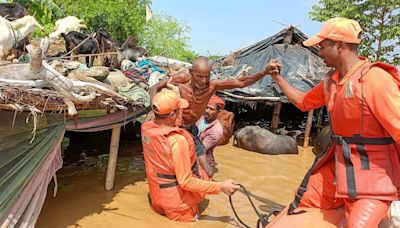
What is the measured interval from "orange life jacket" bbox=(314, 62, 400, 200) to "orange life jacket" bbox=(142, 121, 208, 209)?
1.97 metres

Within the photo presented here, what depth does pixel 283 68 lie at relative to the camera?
11.3 meters

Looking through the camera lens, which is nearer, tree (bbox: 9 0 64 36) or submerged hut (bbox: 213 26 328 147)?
submerged hut (bbox: 213 26 328 147)

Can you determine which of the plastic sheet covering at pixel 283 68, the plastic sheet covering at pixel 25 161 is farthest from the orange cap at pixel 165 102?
the plastic sheet covering at pixel 283 68

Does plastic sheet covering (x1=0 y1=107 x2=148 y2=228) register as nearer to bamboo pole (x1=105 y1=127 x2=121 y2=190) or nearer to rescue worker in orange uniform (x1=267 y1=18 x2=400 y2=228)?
bamboo pole (x1=105 y1=127 x2=121 y2=190)

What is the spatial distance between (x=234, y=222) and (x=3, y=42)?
3464 millimetres

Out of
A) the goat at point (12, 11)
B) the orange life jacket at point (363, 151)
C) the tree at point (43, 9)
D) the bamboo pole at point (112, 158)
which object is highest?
the tree at point (43, 9)

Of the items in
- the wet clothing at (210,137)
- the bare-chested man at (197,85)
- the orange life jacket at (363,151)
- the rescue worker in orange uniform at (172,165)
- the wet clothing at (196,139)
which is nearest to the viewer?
the orange life jacket at (363,151)

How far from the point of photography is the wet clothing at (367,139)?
2.65 m

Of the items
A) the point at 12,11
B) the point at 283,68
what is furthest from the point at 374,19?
the point at 12,11

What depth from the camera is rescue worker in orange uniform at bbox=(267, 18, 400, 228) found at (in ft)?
8.77

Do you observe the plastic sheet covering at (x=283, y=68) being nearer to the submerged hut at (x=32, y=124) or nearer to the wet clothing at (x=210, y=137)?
the wet clothing at (x=210, y=137)

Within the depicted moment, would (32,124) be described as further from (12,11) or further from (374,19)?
(374,19)

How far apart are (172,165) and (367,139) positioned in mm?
2175

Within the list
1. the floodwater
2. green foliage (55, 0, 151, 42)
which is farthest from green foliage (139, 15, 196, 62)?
the floodwater
